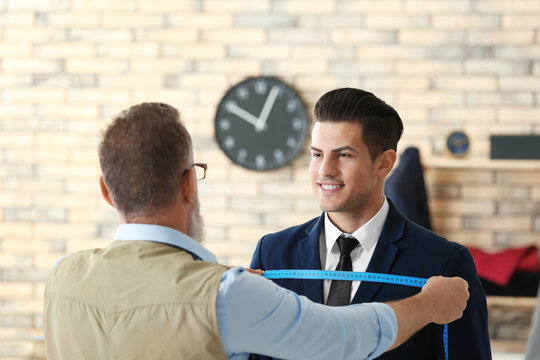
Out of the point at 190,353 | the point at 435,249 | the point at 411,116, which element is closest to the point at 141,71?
the point at 411,116

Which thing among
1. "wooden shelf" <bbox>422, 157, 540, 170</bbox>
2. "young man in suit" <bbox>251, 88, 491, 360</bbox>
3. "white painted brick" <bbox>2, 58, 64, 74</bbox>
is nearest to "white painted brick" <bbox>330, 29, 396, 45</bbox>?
"wooden shelf" <bbox>422, 157, 540, 170</bbox>

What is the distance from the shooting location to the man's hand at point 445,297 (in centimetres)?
140

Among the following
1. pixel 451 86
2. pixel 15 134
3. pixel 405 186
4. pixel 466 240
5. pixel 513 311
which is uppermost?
pixel 451 86

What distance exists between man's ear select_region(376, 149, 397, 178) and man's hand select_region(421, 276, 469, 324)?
1.26ft

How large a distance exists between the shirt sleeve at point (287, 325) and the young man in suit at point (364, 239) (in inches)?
11.2

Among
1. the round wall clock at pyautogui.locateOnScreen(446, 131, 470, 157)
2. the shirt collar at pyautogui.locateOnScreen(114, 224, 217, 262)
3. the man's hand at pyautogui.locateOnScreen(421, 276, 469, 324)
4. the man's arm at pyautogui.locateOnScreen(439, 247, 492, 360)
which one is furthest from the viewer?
the round wall clock at pyautogui.locateOnScreen(446, 131, 470, 157)

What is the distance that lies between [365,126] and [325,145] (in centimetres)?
12

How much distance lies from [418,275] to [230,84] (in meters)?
2.82

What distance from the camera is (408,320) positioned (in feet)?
4.41

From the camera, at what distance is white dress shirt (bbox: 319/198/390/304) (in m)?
1.69

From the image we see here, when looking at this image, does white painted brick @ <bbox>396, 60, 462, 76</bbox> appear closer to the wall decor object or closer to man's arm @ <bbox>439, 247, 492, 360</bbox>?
the wall decor object

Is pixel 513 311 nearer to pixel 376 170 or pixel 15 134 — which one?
pixel 376 170

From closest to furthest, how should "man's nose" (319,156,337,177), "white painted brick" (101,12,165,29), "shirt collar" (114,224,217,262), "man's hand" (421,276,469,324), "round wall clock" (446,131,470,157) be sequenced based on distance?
"shirt collar" (114,224,217,262) < "man's hand" (421,276,469,324) < "man's nose" (319,156,337,177) < "round wall clock" (446,131,470,157) < "white painted brick" (101,12,165,29)

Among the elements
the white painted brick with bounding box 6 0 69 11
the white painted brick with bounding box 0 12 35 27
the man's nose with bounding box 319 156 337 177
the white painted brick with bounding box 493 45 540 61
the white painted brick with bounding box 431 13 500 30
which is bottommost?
the man's nose with bounding box 319 156 337 177
